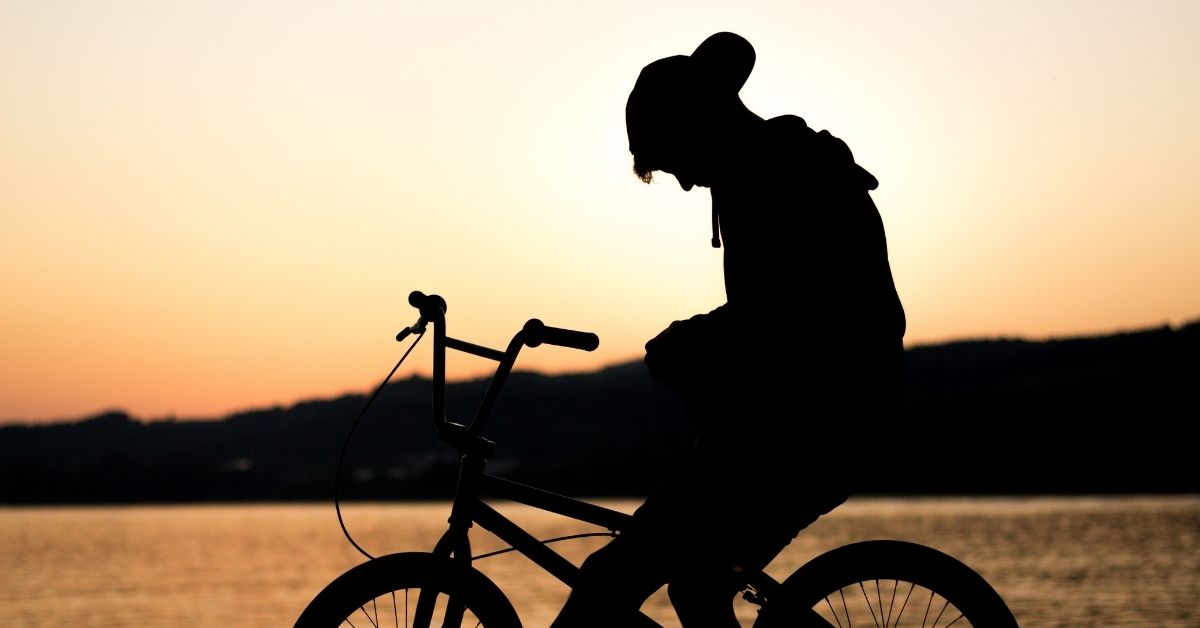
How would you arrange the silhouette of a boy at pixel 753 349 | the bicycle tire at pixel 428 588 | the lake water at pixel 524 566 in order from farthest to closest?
the lake water at pixel 524 566 → the bicycle tire at pixel 428 588 → the silhouette of a boy at pixel 753 349

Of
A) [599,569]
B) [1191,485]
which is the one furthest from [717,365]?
[1191,485]

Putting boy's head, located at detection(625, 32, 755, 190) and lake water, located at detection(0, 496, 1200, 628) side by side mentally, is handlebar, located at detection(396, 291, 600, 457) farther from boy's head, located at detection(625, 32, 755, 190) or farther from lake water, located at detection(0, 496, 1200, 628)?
lake water, located at detection(0, 496, 1200, 628)

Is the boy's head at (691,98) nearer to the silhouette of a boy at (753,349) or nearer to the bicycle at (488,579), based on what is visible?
the silhouette of a boy at (753,349)

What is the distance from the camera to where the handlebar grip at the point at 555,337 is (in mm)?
3604

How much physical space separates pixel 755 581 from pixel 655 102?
1228mm

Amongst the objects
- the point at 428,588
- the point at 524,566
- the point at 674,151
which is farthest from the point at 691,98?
the point at 524,566

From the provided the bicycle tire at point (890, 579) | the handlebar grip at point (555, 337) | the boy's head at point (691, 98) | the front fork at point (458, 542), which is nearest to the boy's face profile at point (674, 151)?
the boy's head at point (691, 98)

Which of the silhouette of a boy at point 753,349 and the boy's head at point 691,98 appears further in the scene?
the boy's head at point 691,98

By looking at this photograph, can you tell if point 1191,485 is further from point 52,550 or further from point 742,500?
point 742,500

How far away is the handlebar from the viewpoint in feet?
11.8

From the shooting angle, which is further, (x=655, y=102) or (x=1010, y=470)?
(x=1010, y=470)

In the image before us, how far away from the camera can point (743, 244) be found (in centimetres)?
342

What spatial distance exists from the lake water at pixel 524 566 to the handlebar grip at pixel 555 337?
2448 cm

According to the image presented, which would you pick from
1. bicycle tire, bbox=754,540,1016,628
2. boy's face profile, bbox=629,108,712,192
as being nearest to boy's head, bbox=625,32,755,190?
boy's face profile, bbox=629,108,712,192
